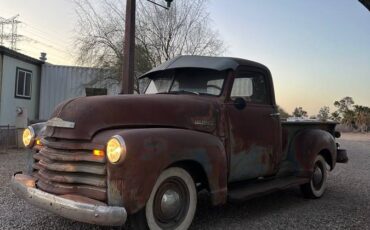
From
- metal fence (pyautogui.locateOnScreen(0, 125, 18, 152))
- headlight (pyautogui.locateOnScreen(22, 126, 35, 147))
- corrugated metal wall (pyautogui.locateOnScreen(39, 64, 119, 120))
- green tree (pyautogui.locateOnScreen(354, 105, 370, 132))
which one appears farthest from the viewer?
green tree (pyautogui.locateOnScreen(354, 105, 370, 132))

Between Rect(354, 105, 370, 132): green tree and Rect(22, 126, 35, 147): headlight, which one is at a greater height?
Rect(354, 105, 370, 132): green tree

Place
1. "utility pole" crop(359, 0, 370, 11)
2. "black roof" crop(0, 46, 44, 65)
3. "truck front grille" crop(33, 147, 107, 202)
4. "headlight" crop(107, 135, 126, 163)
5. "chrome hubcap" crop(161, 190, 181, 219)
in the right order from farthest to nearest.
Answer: "black roof" crop(0, 46, 44, 65), "utility pole" crop(359, 0, 370, 11), "chrome hubcap" crop(161, 190, 181, 219), "truck front grille" crop(33, 147, 107, 202), "headlight" crop(107, 135, 126, 163)

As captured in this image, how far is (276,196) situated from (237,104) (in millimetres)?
2456

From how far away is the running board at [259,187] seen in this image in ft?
17.5

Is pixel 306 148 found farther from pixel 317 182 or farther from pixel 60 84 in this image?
pixel 60 84

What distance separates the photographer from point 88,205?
389cm

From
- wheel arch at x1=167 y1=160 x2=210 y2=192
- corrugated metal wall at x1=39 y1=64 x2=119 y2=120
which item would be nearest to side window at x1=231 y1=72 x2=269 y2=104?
wheel arch at x1=167 y1=160 x2=210 y2=192

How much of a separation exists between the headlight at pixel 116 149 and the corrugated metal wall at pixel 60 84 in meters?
14.9

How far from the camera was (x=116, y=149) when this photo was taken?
402 cm

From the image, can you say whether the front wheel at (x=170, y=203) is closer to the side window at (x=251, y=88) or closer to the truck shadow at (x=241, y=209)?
the truck shadow at (x=241, y=209)

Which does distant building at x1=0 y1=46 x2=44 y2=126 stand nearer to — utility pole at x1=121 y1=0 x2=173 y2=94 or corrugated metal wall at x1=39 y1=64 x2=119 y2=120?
corrugated metal wall at x1=39 y1=64 x2=119 y2=120

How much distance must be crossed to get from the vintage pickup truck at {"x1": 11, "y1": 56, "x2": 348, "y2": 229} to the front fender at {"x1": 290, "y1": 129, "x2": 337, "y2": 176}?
0.33m

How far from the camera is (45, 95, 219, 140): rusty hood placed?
4350 mm

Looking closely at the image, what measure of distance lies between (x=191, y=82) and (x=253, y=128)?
1059mm
